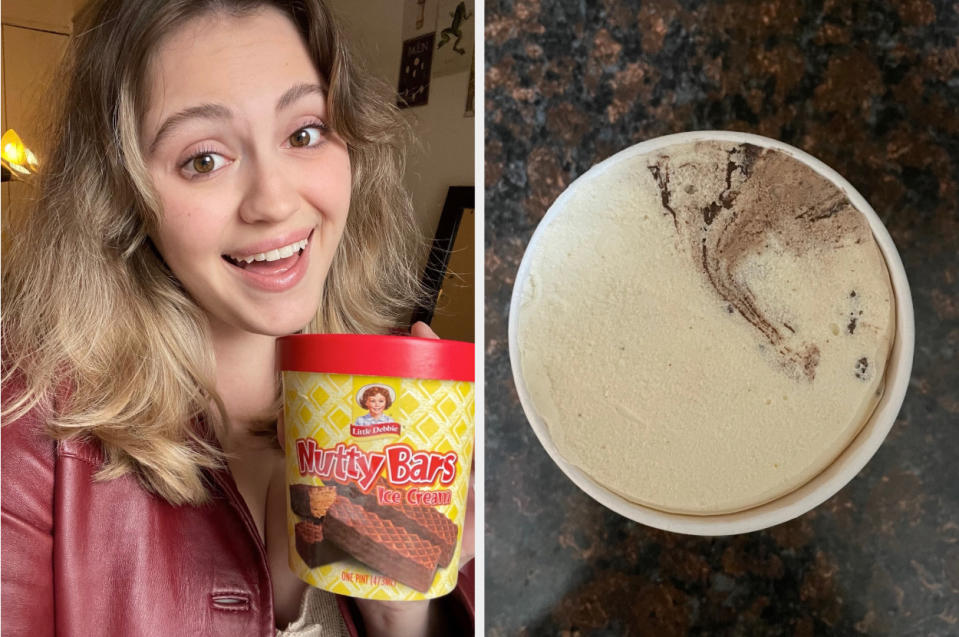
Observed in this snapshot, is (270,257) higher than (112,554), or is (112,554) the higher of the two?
(270,257)

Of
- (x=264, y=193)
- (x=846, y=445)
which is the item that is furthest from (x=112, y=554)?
(x=846, y=445)

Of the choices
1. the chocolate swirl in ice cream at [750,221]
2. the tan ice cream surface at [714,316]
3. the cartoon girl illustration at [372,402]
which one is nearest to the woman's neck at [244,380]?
the cartoon girl illustration at [372,402]

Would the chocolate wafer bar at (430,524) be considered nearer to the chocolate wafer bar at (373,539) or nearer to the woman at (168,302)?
the chocolate wafer bar at (373,539)

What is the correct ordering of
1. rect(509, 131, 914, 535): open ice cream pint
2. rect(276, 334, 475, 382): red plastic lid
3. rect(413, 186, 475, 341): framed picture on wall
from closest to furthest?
rect(276, 334, 475, 382): red plastic lid, rect(413, 186, 475, 341): framed picture on wall, rect(509, 131, 914, 535): open ice cream pint

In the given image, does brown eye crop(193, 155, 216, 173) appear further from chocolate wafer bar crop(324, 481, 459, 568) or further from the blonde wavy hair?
chocolate wafer bar crop(324, 481, 459, 568)

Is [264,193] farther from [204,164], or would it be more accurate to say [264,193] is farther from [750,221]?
[750,221]

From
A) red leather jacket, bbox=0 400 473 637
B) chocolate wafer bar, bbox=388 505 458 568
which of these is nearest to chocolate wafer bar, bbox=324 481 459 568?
chocolate wafer bar, bbox=388 505 458 568
